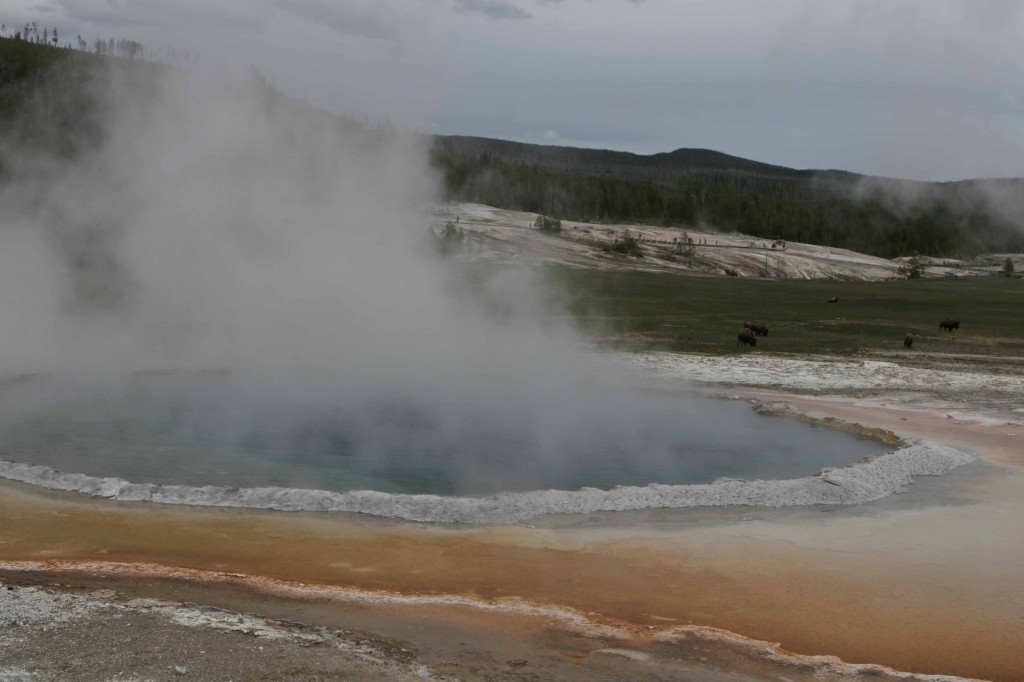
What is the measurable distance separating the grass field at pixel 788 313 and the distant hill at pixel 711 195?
1668 centimetres

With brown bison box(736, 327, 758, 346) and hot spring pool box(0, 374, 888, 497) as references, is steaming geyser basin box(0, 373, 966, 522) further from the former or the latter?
brown bison box(736, 327, 758, 346)

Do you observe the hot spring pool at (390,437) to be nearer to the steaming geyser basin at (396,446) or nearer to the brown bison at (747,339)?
the steaming geyser basin at (396,446)

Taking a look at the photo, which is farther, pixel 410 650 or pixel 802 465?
pixel 802 465

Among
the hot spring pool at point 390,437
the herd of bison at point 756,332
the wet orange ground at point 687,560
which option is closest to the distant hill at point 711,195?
the herd of bison at point 756,332

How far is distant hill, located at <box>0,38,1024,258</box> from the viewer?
249ft

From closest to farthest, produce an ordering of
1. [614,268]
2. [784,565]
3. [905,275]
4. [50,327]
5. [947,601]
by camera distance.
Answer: [947,601] < [784,565] < [50,327] < [614,268] < [905,275]

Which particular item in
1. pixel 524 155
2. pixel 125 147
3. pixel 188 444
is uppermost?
pixel 524 155

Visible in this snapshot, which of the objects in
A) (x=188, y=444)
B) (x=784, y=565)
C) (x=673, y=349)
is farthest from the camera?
(x=673, y=349)

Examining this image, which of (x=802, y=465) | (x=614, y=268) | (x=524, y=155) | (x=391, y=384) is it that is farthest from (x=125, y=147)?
(x=524, y=155)

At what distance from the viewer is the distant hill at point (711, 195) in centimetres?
7575

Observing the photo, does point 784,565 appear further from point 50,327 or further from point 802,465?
point 50,327

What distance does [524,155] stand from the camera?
137 m

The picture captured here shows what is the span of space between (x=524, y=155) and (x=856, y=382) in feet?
398

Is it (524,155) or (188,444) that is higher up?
(524,155)
